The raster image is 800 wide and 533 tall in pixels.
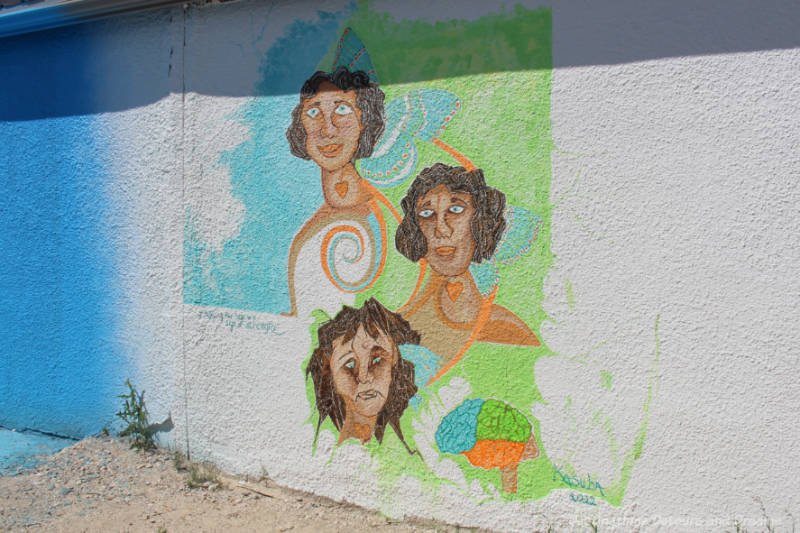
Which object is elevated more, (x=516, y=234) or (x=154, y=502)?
(x=516, y=234)

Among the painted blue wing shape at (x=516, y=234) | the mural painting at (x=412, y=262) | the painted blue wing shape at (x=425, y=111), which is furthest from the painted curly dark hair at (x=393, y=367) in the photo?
the painted blue wing shape at (x=425, y=111)

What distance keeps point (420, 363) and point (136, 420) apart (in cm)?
196

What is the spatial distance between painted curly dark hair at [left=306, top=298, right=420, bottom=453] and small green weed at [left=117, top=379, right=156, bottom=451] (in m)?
1.25

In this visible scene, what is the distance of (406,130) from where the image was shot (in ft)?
9.72

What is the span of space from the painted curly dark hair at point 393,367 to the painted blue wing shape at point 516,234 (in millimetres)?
587

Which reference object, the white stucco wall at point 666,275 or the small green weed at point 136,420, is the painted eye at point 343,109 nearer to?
the white stucco wall at point 666,275

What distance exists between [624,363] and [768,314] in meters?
0.58

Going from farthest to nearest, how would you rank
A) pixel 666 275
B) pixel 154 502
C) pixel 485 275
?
pixel 154 502, pixel 485 275, pixel 666 275

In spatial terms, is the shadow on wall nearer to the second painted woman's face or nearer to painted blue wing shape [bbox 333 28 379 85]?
painted blue wing shape [bbox 333 28 379 85]

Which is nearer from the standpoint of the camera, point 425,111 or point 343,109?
point 425,111

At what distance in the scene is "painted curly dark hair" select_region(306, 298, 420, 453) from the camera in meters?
2.99

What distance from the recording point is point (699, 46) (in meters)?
2.44

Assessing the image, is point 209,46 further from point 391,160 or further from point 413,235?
point 413,235
